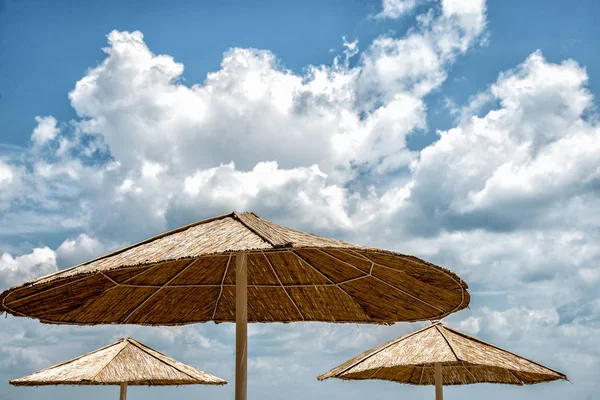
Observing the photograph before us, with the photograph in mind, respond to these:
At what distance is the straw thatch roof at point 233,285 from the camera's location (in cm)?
471

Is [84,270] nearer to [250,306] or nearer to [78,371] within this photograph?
[250,306]

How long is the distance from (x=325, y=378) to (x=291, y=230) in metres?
4.93

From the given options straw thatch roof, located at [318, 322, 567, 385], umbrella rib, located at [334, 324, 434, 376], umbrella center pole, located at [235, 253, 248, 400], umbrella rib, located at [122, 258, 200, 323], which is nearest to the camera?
umbrella center pole, located at [235, 253, 248, 400]

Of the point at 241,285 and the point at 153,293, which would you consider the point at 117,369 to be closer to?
the point at 153,293

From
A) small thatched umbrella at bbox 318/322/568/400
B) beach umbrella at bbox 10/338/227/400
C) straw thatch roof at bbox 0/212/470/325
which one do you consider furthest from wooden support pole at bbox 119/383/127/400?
straw thatch roof at bbox 0/212/470/325

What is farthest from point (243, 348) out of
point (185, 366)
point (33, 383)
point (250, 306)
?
point (33, 383)

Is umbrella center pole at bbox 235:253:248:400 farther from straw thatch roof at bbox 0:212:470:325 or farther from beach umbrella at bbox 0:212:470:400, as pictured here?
straw thatch roof at bbox 0:212:470:325

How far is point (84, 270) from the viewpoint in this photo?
456 cm

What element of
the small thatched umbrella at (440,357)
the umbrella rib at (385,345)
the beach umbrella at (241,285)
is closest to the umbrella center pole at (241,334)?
the beach umbrella at (241,285)

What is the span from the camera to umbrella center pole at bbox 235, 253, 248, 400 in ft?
17.8

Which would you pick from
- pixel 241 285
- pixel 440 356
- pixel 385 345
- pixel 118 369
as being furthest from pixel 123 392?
pixel 241 285

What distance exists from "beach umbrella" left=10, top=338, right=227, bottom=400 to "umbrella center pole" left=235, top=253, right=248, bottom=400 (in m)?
5.43

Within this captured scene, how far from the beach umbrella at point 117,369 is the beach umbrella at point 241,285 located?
3.87 meters

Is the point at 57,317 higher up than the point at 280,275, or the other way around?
the point at 280,275
